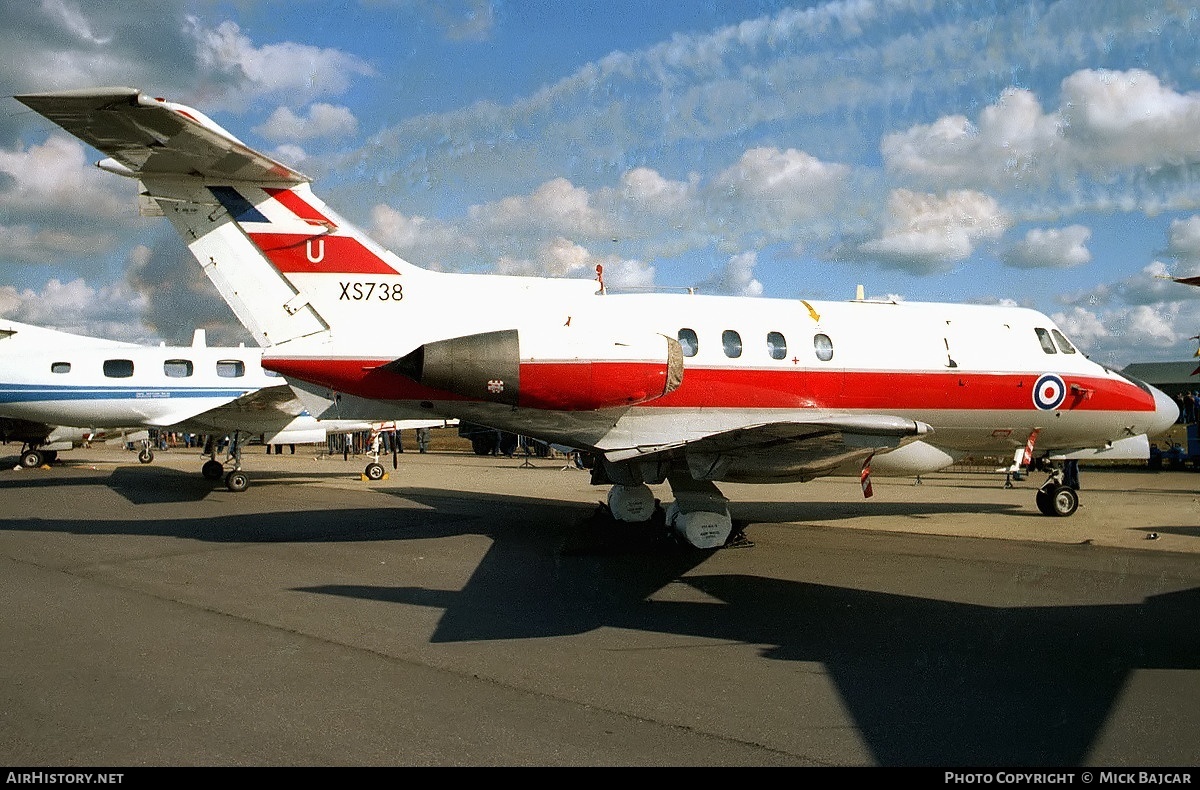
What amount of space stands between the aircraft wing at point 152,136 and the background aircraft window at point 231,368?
12.6m

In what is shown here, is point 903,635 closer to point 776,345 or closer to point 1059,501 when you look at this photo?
point 776,345

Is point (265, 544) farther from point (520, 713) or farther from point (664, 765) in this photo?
point (664, 765)

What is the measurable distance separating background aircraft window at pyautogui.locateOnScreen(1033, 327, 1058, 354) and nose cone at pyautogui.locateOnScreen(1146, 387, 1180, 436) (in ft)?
7.24

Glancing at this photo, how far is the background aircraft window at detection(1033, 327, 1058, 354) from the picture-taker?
42.8 feet

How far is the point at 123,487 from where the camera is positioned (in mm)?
19953

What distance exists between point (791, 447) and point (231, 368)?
17.5 meters

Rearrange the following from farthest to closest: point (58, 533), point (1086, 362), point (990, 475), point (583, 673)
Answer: point (990, 475) → point (1086, 362) → point (58, 533) → point (583, 673)

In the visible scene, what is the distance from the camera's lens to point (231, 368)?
71.5ft

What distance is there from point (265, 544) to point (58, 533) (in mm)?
3521

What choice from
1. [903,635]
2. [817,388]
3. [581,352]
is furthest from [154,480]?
[903,635]

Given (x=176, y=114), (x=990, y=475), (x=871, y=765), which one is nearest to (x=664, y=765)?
(x=871, y=765)

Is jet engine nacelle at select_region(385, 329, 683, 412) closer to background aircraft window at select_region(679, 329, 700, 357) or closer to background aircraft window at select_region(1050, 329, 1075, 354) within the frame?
background aircraft window at select_region(679, 329, 700, 357)

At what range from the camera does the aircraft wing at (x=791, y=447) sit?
26.0 ft

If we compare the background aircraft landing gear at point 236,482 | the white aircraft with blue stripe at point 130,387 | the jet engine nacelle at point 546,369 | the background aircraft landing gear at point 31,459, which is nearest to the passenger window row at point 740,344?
the jet engine nacelle at point 546,369
